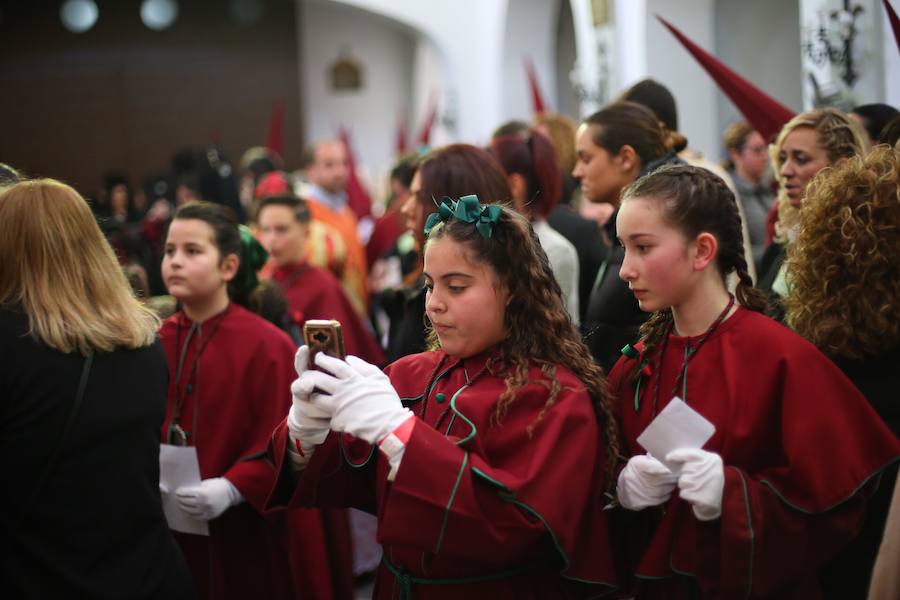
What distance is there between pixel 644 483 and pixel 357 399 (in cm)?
57

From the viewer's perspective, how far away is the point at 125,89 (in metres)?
14.6

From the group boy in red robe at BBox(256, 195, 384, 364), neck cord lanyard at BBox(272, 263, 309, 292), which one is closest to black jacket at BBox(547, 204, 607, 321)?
boy in red robe at BBox(256, 195, 384, 364)

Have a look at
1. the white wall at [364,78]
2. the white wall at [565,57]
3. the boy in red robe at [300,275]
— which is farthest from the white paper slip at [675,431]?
the white wall at [364,78]

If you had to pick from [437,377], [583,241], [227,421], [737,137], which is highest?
[737,137]

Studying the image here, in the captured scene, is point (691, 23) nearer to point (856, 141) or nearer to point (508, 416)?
point (856, 141)

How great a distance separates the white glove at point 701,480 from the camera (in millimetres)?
1779

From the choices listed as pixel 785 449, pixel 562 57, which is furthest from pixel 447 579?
pixel 562 57

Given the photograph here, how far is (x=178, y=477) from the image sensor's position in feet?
8.82

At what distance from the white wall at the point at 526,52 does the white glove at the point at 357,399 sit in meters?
8.82

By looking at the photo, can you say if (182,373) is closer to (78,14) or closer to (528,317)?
(528,317)

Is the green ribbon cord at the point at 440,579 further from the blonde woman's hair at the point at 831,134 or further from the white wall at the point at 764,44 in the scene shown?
the white wall at the point at 764,44

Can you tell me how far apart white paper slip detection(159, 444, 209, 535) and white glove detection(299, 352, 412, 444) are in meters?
0.95

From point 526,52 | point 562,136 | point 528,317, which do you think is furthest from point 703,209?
point 526,52

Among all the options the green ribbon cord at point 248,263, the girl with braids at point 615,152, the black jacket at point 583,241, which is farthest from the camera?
the black jacket at point 583,241
